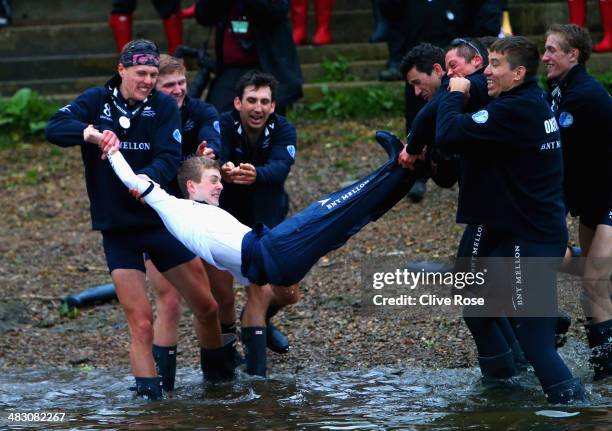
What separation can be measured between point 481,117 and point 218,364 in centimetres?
264

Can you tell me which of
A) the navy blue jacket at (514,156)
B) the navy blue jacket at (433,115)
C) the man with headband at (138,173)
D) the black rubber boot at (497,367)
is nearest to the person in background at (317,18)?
the man with headband at (138,173)

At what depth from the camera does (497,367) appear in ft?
24.9

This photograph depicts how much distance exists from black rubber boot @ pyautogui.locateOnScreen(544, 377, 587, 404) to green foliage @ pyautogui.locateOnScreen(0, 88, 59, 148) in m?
9.23

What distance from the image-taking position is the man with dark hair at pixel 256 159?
27.2ft

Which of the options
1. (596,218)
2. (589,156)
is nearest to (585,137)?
(589,156)

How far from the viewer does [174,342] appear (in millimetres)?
8141

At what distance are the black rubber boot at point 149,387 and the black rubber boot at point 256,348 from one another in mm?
804

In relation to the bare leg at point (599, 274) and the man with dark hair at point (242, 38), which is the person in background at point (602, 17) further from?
the bare leg at point (599, 274)

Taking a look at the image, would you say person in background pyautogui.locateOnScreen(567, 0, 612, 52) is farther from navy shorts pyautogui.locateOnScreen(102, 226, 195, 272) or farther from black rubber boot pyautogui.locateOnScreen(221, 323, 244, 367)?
navy shorts pyautogui.locateOnScreen(102, 226, 195, 272)

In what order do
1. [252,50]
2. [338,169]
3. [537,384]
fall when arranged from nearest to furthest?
[537,384] < [252,50] < [338,169]

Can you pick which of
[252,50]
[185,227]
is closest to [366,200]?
[185,227]

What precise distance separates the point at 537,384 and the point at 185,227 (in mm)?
2345

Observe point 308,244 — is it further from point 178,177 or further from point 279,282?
point 178,177

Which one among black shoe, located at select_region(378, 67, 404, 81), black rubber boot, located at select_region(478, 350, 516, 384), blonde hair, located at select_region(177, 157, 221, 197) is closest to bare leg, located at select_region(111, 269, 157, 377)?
blonde hair, located at select_region(177, 157, 221, 197)
